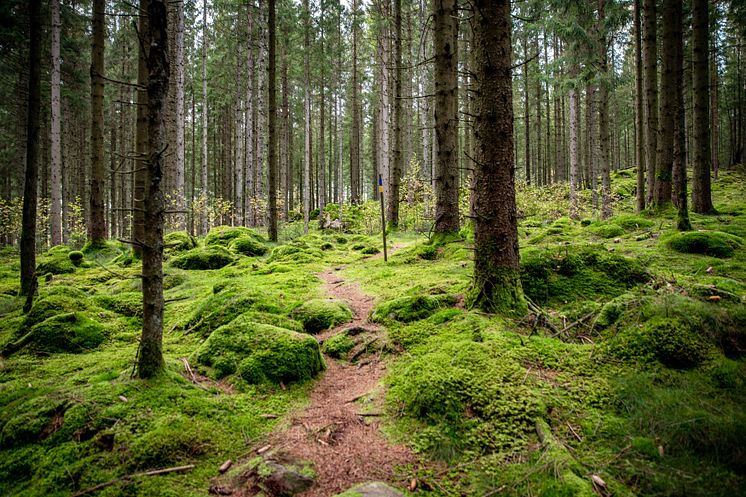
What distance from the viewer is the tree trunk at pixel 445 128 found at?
916 cm

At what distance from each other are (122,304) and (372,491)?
19.7 ft

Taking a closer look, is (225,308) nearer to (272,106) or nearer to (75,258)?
(75,258)

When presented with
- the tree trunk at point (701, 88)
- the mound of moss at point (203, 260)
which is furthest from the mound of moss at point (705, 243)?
the mound of moss at point (203, 260)

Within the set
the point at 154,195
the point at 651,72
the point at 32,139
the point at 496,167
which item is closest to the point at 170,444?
the point at 154,195

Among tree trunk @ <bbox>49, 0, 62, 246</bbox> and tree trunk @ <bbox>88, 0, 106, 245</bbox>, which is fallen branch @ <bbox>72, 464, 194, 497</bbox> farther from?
tree trunk @ <bbox>49, 0, 62, 246</bbox>

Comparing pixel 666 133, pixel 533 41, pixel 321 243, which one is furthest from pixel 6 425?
pixel 533 41

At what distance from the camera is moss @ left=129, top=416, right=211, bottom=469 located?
8.56 feet

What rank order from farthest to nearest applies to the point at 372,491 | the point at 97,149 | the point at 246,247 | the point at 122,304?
the point at 246,247
the point at 97,149
the point at 122,304
the point at 372,491

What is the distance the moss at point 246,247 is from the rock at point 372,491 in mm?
10485

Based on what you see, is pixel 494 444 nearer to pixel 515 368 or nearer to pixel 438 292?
pixel 515 368

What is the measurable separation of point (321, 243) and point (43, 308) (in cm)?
897

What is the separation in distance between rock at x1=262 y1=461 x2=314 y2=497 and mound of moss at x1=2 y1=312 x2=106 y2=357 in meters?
3.78

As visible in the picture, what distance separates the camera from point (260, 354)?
4.08 m

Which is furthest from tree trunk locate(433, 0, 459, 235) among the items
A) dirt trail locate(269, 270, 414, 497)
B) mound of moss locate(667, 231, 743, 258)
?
dirt trail locate(269, 270, 414, 497)
